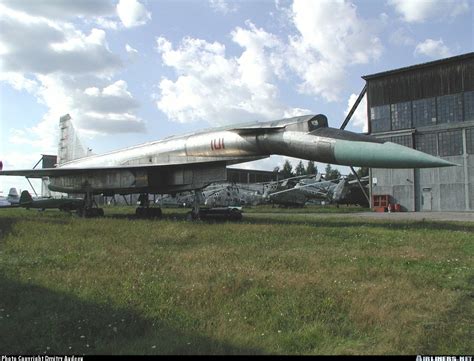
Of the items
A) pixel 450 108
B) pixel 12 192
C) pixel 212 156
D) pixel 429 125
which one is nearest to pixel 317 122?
pixel 212 156

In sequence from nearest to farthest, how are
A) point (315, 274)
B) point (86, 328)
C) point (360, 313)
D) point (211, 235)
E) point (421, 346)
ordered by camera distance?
point (421, 346) → point (86, 328) → point (360, 313) → point (315, 274) → point (211, 235)

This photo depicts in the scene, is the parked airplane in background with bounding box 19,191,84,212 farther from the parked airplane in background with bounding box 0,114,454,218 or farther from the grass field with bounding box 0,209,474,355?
the grass field with bounding box 0,209,474,355

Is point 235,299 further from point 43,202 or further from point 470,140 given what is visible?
point 470,140

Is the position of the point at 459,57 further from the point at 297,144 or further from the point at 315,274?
the point at 315,274

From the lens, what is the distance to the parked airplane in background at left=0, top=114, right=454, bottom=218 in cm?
1322

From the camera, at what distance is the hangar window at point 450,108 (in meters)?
34.8

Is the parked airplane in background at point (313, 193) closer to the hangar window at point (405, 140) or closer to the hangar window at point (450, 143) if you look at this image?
the hangar window at point (405, 140)

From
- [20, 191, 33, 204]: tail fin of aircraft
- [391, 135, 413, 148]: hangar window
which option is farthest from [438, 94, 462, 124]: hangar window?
[20, 191, 33, 204]: tail fin of aircraft

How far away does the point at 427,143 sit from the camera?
36.6m

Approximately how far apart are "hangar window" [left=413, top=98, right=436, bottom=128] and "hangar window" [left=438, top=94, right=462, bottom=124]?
1.88 feet

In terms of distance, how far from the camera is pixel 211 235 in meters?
11.9

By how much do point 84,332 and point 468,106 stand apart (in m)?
36.3

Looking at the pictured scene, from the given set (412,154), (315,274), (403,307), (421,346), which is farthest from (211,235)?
(421,346)

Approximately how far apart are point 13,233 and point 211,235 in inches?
209
